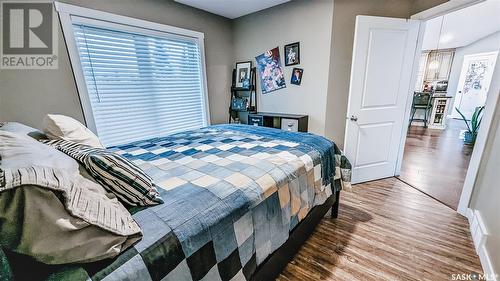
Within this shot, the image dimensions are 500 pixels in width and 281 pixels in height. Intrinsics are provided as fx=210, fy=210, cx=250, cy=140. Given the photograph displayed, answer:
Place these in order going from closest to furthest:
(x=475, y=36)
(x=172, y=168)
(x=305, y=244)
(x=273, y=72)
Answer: (x=172, y=168)
(x=305, y=244)
(x=273, y=72)
(x=475, y=36)

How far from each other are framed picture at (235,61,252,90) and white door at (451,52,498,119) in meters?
7.64

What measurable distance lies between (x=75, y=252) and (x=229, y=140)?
1.42 meters

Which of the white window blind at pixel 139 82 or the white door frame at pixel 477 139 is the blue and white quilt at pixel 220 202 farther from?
the white door frame at pixel 477 139

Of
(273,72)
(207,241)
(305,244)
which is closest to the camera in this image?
(207,241)

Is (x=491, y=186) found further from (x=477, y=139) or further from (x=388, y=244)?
(x=388, y=244)

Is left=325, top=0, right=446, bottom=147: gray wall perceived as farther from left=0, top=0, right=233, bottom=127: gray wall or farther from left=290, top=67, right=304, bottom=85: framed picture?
left=0, top=0, right=233, bottom=127: gray wall

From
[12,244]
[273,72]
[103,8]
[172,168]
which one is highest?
[103,8]

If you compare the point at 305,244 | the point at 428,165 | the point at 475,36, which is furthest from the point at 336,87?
the point at 475,36

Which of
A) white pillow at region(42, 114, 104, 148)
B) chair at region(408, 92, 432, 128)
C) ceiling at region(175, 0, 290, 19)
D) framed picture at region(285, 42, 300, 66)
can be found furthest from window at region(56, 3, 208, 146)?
chair at region(408, 92, 432, 128)

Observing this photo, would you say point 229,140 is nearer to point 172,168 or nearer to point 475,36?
point 172,168

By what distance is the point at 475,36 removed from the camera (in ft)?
19.4

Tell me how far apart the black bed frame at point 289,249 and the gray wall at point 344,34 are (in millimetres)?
1253

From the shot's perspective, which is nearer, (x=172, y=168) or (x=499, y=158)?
(x=172, y=168)

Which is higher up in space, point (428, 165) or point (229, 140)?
point (229, 140)
